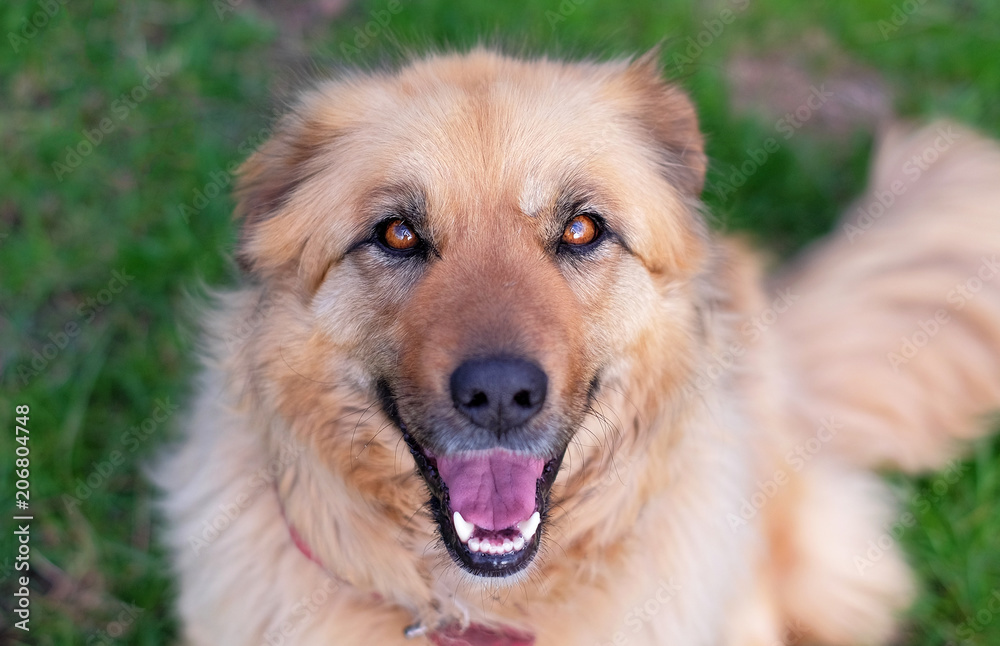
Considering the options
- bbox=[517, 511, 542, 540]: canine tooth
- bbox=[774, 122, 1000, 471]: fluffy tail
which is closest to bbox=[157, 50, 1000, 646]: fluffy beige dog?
bbox=[517, 511, 542, 540]: canine tooth

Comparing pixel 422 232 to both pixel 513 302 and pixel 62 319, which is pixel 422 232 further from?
pixel 62 319

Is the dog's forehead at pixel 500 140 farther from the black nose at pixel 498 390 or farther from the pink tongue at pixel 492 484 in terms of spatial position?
the pink tongue at pixel 492 484

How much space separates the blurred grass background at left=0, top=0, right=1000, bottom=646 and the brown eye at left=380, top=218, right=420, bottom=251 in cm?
79

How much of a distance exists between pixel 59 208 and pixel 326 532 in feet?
9.14

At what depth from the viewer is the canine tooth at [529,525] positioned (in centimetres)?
227

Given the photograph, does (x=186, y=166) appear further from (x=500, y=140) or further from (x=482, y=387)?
(x=482, y=387)

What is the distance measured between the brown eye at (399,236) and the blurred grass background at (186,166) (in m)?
0.79

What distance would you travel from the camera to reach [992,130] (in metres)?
4.60

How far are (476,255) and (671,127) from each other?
0.87 m

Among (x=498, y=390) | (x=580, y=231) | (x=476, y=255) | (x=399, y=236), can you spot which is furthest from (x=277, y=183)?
(x=498, y=390)

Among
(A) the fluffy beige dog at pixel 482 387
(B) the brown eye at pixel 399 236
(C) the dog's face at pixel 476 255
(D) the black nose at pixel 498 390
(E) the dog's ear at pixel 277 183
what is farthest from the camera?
(E) the dog's ear at pixel 277 183

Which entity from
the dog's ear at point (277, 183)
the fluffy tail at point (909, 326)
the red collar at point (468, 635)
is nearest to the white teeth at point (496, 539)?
the red collar at point (468, 635)

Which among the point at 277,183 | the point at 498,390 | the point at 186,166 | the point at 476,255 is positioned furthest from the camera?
the point at 186,166

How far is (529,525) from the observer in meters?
2.28
